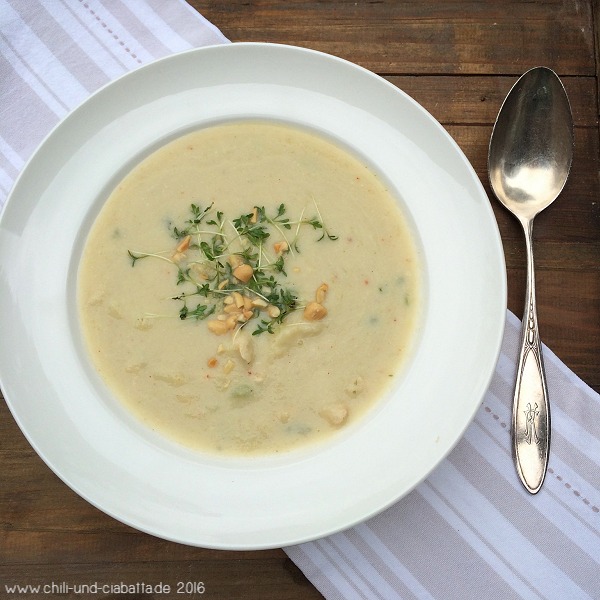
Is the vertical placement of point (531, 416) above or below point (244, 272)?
below

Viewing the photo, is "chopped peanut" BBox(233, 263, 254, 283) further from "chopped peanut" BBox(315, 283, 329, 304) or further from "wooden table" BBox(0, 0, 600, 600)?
"wooden table" BBox(0, 0, 600, 600)

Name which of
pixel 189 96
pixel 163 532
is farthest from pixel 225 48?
pixel 163 532

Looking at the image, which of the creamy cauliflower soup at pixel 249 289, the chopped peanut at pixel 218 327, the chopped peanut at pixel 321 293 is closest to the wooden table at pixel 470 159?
the creamy cauliflower soup at pixel 249 289

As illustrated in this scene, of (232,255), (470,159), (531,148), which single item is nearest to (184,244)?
(232,255)

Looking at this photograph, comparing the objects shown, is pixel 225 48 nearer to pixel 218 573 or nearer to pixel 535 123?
pixel 535 123

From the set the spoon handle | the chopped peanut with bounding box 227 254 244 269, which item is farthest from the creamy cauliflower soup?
the spoon handle

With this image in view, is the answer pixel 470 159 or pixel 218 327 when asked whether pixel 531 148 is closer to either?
pixel 470 159
